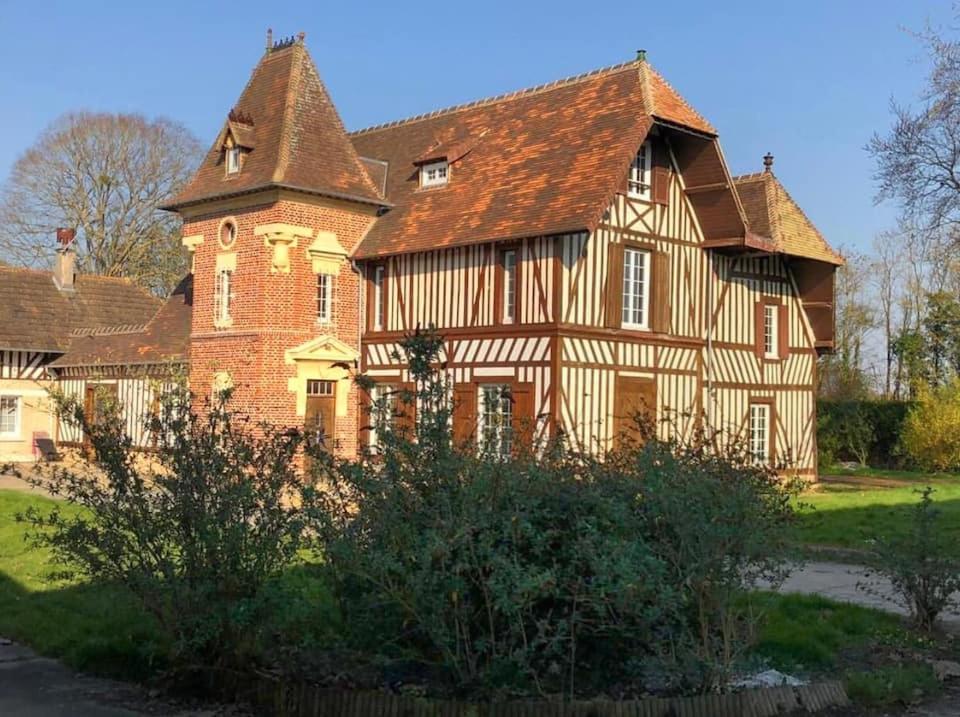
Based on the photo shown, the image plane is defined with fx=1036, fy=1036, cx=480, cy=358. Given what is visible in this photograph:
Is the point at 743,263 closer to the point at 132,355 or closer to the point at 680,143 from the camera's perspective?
the point at 680,143

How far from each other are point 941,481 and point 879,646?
18.6 metres

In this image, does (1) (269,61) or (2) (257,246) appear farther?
(1) (269,61)

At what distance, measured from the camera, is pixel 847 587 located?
34.3 ft

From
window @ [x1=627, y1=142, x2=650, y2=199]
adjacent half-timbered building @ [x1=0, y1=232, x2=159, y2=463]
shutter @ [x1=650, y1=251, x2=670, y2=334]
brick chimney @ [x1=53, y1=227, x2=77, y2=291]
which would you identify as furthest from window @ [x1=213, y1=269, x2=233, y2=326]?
brick chimney @ [x1=53, y1=227, x2=77, y2=291]

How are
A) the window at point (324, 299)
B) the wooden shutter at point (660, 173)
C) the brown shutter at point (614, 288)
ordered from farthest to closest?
the window at point (324, 299) < the wooden shutter at point (660, 173) < the brown shutter at point (614, 288)

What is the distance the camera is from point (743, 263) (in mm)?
21672

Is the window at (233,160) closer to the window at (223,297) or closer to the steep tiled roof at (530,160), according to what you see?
the window at (223,297)

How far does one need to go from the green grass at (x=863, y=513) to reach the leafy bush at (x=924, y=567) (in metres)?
2.16

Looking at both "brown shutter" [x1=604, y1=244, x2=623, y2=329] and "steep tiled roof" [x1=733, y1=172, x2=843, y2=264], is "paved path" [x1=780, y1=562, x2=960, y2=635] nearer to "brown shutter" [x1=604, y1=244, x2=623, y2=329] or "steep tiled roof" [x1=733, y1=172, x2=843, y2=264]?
"brown shutter" [x1=604, y1=244, x2=623, y2=329]

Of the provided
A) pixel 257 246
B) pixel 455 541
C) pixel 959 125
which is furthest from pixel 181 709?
pixel 959 125

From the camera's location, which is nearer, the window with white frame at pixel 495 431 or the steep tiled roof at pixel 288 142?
the window with white frame at pixel 495 431

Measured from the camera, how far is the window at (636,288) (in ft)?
62.3

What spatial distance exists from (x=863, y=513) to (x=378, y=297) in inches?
397

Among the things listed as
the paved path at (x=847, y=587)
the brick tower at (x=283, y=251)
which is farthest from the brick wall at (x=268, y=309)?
the paved path at (x=847, y=587)
